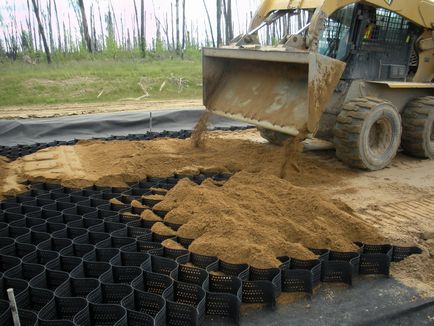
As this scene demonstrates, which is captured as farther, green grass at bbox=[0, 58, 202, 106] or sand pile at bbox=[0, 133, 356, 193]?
green grass at bbox=[0, 58, 202, 106]

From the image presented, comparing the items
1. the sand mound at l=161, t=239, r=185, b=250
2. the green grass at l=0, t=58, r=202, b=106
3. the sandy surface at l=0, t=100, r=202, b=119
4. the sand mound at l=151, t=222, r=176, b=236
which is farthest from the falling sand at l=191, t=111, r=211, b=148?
the green grass at l=0, t=58, r=202, b=106

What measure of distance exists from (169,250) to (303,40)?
11.4ft

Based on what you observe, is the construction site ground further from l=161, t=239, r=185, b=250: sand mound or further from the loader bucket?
l=161, t=239, r=185, b=250: sand mound

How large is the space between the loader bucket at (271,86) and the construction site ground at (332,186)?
0.67 meters

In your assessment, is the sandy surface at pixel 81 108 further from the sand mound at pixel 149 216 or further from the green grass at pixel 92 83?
the sand mound at pixel 149 216

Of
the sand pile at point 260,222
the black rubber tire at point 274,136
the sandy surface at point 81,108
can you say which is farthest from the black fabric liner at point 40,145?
the sand pile at point 260,222

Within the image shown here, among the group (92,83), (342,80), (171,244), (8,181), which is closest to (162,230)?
(171,244)

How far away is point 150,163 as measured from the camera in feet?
20.1

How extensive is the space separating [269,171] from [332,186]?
2.74 feet

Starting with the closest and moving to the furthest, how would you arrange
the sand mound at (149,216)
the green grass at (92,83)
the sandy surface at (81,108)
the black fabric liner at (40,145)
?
the sand mound at (149,216), the black fabric liner at (40,145), the sandy surface at (81,108), the green grass at (92,83)

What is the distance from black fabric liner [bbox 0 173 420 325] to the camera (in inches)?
114

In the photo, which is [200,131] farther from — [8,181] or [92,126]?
[92,126]

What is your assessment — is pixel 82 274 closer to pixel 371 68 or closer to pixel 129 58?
pixel 371 68

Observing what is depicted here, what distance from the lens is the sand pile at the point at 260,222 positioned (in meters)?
3.67
